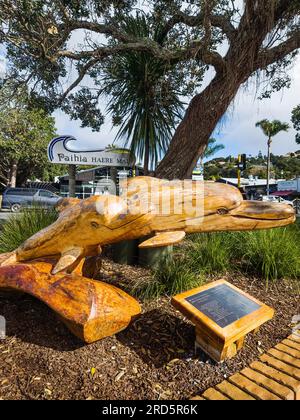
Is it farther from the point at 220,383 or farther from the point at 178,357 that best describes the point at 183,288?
the point at 220,383

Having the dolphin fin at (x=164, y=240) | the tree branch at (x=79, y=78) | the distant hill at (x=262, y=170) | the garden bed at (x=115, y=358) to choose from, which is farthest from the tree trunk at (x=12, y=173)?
the distant hill at (x=262, y=170)

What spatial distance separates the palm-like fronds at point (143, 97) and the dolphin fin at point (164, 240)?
2.72 meters

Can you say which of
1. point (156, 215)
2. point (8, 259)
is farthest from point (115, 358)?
point (8, 259)

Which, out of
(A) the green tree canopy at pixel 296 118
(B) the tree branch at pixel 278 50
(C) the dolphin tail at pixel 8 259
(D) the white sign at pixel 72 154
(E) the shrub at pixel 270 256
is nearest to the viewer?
(C) the dolphin tail at pixel 8 259

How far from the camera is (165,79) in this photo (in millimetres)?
4328

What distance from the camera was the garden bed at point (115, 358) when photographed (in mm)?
1633

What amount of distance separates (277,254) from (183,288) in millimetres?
1522

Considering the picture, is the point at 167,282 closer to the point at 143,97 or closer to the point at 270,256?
the point at 270,256

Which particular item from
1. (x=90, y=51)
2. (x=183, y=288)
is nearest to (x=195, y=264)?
(x=183, y=288)

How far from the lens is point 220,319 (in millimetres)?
1833

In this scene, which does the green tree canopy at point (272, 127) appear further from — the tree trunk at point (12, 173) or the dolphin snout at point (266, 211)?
the dolphin snout at point (266, 211)

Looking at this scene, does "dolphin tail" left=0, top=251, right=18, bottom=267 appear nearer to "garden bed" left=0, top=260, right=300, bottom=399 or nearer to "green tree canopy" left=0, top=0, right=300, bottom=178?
"garden bed" left=0, top=260, right=300, bottom=399
